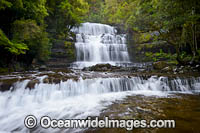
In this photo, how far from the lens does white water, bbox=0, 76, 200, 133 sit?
119 inches

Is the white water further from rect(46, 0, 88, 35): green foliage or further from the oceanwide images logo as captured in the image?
rect(46, 0, 88, 35): green foliage

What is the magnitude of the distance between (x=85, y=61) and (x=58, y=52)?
321 centimetres

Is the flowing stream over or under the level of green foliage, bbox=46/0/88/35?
under

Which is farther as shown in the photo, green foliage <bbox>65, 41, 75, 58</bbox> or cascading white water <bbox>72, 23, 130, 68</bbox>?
cascading white water <bbox>72, 23, 130, 68</bbox>

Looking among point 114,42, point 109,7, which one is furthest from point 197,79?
point 109,7

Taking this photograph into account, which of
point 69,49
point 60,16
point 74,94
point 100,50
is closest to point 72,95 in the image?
point 74,94

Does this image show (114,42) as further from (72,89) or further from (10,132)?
(10,132)

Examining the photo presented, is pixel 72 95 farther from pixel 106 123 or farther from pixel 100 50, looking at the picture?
pixel 100 50

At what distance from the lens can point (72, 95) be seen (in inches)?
190

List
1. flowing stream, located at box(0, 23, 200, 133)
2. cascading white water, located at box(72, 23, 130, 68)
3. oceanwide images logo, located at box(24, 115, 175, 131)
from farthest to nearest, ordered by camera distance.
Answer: cascading white water, located at box(72, 23, 130, 68) < flowing stream, located at box(0, 23, 200, 133) < oceanwide images logo, located at box(24, 115, 175, 131)

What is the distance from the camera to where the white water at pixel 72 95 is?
119 inches

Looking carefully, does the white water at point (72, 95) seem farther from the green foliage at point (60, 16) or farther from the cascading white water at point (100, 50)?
the green foliage at point (60, 16)

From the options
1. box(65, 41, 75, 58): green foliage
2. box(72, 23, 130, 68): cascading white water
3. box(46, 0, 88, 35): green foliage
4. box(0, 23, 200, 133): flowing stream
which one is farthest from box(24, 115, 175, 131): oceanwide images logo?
box(46, 0, 88, 35): green foliage

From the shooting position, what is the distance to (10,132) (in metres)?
2.31
